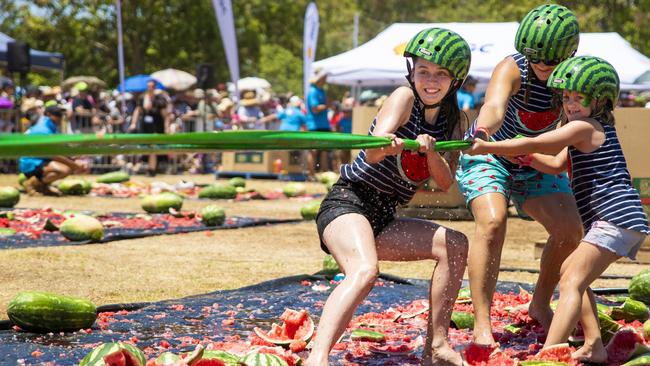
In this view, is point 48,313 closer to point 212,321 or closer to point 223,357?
point 212,321

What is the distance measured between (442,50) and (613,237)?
4.42 feet

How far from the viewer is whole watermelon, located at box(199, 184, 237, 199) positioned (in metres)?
17.5

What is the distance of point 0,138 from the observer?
3686mm

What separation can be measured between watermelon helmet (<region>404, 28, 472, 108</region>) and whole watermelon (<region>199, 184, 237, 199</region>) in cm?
1255

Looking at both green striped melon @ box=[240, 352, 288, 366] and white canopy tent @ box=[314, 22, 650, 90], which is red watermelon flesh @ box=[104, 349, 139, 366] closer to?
green striped melon @ box=[240, 352, 288, 366]

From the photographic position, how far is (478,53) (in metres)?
18.8

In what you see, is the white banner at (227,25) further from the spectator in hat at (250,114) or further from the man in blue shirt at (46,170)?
the man in blue shirt at (46,170)

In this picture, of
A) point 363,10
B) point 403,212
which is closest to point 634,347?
point 403,212

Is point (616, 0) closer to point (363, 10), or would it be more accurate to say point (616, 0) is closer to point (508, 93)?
point (508, 93)

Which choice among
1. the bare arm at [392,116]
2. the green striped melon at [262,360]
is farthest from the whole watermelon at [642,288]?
the green striped melon at [262,360]

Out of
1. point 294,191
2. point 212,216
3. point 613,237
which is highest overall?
point 613,237

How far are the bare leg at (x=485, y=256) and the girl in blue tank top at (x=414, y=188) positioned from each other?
1.90 feet

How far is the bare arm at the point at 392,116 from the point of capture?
4961mm

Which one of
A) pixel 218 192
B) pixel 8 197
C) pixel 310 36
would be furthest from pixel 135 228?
pixel 310 36
